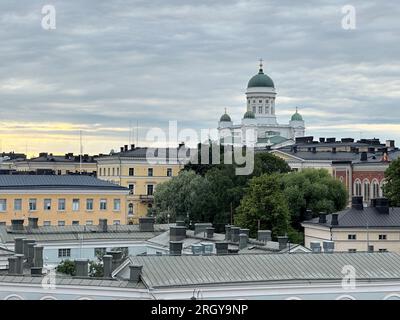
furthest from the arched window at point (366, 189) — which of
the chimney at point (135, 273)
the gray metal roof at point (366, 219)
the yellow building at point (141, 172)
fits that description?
the chimney at point (135, 273)

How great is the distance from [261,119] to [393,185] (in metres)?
69.9

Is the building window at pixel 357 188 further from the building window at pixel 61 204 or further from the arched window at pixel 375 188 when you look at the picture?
the building window at pixel 61 204

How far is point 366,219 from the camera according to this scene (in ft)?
151

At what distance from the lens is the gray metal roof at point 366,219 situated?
45.4 meters

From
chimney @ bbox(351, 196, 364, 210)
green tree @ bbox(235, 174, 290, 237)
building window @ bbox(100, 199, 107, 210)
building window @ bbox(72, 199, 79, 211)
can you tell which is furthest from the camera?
building window @ bbox(100, 199, 107, 210)

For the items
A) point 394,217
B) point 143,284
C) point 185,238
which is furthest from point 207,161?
point 143,284

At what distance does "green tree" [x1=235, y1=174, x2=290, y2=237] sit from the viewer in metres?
49.4

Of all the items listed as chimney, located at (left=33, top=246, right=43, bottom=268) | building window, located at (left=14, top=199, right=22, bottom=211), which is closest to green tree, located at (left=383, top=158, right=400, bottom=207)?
building window, located at (left=14, top=199, right=22, bottom=211)

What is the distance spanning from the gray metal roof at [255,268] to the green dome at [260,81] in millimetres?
107350

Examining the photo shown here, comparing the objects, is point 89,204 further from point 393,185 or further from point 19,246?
point 19,246

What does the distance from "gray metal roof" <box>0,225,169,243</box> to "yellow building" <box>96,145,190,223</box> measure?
41.4 meters

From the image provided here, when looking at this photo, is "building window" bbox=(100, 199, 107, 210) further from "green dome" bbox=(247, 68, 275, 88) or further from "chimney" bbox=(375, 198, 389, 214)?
"green dome" bbox=(247, 68, 275, 88)
